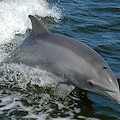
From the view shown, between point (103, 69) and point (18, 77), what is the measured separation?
2.84m

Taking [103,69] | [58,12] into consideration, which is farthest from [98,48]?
[58,12]

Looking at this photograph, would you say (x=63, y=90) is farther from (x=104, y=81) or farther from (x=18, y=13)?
(x=18, y=13)

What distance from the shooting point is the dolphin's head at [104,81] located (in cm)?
604

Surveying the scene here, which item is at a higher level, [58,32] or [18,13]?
[18,13]

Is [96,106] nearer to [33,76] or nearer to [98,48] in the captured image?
[33,76]

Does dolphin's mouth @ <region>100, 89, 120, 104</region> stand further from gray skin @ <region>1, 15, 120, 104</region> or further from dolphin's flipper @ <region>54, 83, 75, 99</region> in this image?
dolphin's flipper @ <region>54, 83, 75, 99</region>

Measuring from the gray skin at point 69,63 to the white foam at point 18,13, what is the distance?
13.8 ft

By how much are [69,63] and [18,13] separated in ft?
29.2

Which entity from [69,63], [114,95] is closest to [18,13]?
[69,63]

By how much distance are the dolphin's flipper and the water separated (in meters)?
0.33

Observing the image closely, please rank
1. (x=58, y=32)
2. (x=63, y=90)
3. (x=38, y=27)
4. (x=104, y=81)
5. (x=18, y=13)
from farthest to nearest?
(x=18, y=13) < (x=58, y=32) < (x=38, y=27) < (x=63, y=90) < (x=104, y=81)

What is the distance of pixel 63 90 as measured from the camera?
660 cm

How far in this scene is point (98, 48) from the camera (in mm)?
10492

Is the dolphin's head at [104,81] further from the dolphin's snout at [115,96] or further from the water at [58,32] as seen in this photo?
the water at [58,32]
